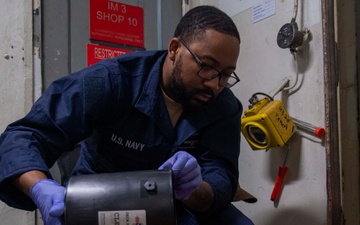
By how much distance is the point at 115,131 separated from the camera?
3.11 ft

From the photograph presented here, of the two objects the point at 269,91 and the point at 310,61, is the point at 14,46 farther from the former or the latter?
the point at 310,61

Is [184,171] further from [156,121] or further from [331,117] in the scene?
[331,117]

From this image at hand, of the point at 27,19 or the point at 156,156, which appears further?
the point at 27,19

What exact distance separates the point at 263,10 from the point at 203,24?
1.59 feet

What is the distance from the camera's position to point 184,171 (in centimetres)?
73

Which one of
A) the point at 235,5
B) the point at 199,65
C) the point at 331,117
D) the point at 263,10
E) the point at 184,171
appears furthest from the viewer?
the point at 235,5

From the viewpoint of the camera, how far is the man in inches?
31.7

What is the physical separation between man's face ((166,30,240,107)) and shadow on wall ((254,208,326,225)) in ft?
1.65

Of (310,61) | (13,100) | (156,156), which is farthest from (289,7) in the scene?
(13,100)

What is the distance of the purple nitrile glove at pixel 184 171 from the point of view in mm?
718

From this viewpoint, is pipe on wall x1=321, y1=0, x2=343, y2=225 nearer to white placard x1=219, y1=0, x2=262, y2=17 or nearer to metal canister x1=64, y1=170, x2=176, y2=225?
white placard x1=219, y1=0, x2=262, y2=17

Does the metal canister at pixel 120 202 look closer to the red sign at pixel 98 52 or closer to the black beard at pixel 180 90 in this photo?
the black beard at pixel 180 90

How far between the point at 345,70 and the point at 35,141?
0.93 m

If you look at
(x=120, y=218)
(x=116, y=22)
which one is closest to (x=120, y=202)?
(x=120, y=218)
